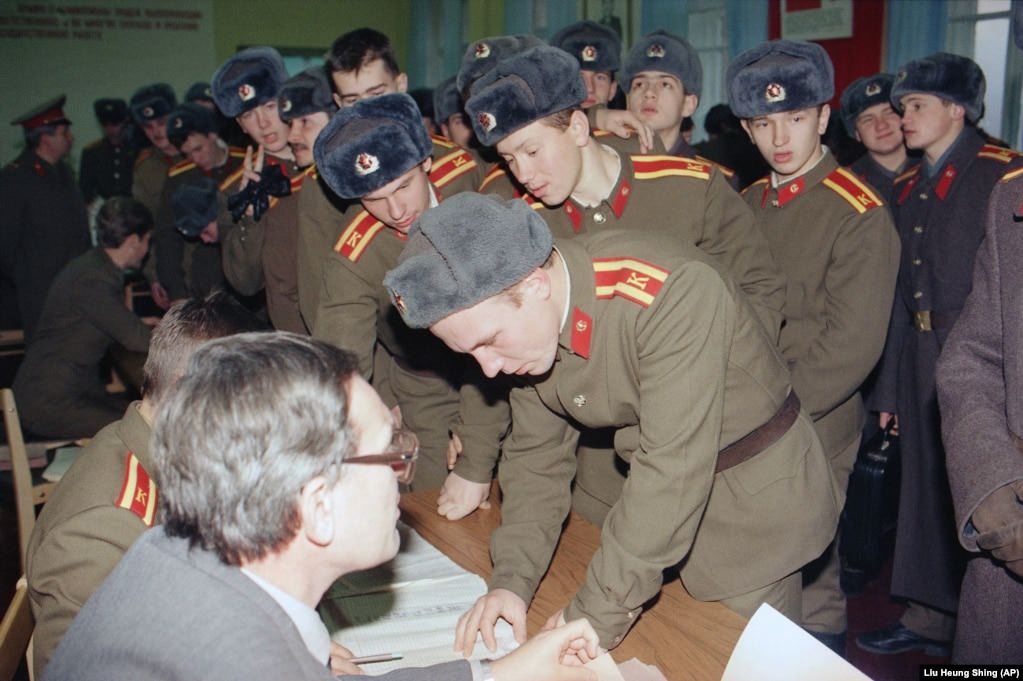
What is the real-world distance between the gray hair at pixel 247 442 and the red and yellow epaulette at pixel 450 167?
174cm

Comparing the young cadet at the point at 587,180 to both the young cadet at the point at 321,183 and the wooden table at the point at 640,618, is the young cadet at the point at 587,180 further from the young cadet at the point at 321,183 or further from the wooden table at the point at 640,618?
the young cadet at the point at 321,183

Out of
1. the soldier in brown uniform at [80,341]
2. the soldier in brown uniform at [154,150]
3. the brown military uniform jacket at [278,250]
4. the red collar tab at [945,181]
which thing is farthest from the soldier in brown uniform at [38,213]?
the red collar tab at [945,181]

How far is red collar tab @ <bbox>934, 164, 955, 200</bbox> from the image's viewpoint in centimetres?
316

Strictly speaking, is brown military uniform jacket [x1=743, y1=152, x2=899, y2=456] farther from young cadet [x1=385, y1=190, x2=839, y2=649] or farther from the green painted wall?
the green painted wall

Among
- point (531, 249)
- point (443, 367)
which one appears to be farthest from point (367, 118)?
point (531, 249)

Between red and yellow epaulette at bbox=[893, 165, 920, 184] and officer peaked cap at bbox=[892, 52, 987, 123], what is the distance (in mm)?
254

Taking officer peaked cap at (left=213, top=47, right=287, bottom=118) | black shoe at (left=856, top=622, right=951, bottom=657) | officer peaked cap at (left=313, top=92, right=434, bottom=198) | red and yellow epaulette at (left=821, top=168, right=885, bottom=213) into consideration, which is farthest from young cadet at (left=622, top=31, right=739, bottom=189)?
black shoe at (left=856, top=622, right=951, bottom=657)

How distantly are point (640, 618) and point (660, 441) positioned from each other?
34 centimetres

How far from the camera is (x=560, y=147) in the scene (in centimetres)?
231

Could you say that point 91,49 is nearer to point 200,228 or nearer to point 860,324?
point 200,228

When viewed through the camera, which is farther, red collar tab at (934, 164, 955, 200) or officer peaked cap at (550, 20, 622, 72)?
officer peaked cap at (550, 20, 622, 72)

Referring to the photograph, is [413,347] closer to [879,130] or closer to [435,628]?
[435,628]

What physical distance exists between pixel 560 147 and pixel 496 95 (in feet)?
0.68

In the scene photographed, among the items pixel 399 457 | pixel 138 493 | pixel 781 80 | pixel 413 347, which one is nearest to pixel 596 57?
pixel 781 80
